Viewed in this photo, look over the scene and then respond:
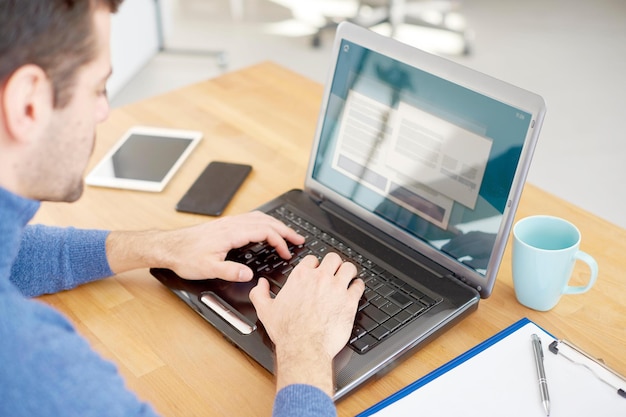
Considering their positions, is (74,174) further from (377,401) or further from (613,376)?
(613,376)

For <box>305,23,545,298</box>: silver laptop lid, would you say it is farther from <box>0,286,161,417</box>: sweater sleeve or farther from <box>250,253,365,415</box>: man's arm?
<box>0,286,161,417</box>: sweater sleeve

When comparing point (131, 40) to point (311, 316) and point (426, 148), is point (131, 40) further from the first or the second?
point (311, 316)

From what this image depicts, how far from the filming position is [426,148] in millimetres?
1045

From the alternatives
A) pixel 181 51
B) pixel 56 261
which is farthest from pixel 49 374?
pixel 181 51

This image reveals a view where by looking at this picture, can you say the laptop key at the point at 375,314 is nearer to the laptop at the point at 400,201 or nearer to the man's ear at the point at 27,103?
the laptop at the point at 400,201

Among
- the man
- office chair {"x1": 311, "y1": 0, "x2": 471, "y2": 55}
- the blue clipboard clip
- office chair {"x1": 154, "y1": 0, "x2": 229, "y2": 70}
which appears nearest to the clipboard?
the blue clipboard clip

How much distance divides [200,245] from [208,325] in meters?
0.13

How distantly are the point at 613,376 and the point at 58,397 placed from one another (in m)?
0.64

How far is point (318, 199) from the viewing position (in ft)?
4.06

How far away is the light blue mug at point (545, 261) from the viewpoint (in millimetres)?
968

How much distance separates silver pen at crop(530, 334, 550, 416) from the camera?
84 centimetres

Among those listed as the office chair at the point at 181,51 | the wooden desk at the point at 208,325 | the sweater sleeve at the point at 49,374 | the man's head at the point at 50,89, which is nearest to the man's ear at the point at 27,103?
the man's head at the point at 50,89

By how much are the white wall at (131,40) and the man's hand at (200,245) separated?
2011mm

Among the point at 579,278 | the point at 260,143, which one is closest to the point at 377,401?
the point at 579,278
